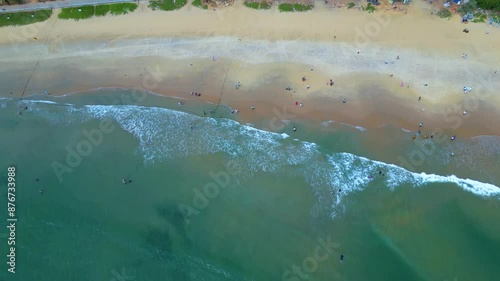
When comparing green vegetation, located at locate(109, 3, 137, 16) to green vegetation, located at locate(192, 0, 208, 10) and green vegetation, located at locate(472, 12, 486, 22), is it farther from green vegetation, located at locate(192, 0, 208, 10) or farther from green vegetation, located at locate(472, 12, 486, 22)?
green vegetation, located at locate(472, 12, 486, 22)

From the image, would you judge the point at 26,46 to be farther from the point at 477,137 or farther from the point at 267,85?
the point at 477,137

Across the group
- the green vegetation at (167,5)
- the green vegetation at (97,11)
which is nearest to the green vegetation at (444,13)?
the green vegetation at (167,5)

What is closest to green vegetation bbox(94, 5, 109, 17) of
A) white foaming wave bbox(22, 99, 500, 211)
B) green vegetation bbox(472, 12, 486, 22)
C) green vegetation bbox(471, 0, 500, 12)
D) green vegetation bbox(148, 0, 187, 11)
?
green vegetation bbox(148, 0, 187, 11)

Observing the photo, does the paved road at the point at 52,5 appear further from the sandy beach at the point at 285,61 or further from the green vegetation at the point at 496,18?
the green vegetation at the point at 496,18

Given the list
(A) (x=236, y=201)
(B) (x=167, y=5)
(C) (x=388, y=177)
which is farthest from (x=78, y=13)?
(C) (x=388, y=177)

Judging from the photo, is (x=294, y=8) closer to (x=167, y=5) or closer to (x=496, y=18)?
(x=167, y=5)
